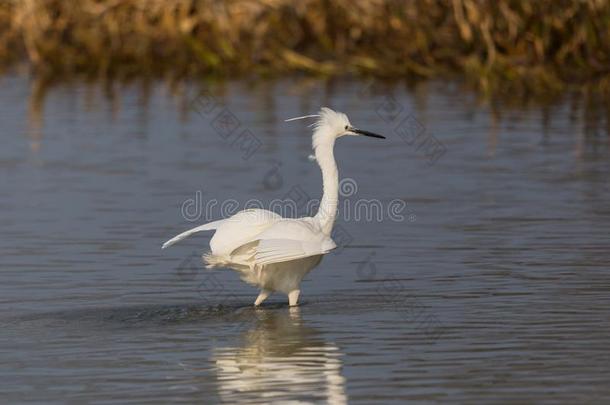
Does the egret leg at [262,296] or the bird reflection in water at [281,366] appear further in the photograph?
the egret leg at [262,296]

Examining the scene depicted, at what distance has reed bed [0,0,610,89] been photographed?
81.0 ft

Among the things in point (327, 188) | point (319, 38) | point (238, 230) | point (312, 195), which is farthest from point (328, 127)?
point (319, 38)

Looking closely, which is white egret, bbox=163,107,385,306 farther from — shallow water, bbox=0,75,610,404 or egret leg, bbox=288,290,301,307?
shallow water, bbox=0,75,610,404

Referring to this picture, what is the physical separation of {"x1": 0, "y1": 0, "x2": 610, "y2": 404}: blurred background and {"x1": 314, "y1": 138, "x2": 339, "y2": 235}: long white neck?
598 millimetres

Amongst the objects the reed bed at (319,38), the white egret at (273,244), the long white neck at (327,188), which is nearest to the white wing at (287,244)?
the white egret at (273,244)

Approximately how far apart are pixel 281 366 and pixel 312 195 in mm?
6760

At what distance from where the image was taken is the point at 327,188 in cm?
1037

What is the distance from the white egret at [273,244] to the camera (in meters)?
9.59

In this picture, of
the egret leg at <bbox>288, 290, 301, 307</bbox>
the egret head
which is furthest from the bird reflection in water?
the egret head

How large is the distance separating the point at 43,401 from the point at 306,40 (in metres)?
24.4

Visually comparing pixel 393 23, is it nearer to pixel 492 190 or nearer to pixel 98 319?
pixel 492 190

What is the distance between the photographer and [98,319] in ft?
32.2

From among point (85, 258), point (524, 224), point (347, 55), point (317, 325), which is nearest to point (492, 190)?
point (524, 224)

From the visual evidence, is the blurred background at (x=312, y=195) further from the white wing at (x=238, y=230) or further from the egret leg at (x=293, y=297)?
the white wing at (x=238, y=230)
